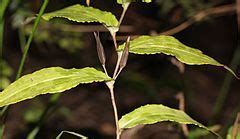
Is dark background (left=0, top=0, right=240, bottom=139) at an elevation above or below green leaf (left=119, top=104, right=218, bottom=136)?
below

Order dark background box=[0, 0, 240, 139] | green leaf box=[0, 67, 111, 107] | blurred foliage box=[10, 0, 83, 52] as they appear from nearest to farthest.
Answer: green leaf box=[0, 67, 111, 107], blurred foliage box=[10, 0, 83, 52], dark background box=[0, 0, 240, 139]

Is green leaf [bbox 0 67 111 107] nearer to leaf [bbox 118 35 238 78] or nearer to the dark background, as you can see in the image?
leaf [bbox 118 35 238 78]

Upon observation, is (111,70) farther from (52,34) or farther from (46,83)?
(46,83)

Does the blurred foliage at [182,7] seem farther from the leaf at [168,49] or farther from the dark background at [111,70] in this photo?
the leaf at [168,49]

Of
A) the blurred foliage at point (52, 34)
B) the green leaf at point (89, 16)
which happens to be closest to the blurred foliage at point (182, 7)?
the blurred foliage at point (52, 34)

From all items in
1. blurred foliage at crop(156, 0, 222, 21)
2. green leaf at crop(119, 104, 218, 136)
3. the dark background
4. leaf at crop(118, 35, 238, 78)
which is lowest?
the dark background

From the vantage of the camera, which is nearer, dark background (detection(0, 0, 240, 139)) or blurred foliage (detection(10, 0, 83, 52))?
blurred foliage (detection(10, 0, 83, 52))

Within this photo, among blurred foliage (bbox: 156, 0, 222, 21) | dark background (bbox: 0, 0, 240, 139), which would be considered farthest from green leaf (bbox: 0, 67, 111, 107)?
blurred foliage (bbox: 156, 0, 222, 21)

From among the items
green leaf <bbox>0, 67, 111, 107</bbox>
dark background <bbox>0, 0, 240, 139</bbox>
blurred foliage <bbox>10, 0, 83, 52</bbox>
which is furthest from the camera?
dark background <bbox>0, 0, 240, 139</bbox>
